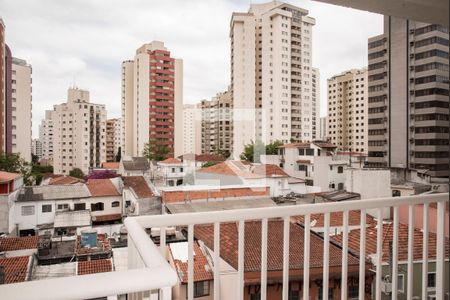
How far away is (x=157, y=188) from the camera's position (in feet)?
9.40

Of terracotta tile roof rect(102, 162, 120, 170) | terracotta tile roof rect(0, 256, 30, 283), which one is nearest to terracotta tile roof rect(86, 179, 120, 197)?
terracotta tile roof rect(102, 162, 120, 170)

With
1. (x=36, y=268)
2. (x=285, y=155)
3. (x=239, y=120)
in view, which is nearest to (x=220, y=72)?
(x=239, y=120)

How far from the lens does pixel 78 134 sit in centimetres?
282

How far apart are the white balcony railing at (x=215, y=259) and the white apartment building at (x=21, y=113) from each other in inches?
72.0

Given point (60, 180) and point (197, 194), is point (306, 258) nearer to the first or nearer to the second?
point (197, 194)

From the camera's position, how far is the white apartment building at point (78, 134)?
2596 millimetres

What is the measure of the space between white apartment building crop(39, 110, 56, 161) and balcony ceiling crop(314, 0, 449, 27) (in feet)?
6.56

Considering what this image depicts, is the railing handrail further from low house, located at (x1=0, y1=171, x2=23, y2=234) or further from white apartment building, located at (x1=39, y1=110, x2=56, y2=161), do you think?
white apartment building, located at (x1=39, y1=110, x2=56, y2=161)

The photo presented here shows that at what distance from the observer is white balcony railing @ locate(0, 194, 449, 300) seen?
1.93ft

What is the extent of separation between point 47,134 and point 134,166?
2.20 ft

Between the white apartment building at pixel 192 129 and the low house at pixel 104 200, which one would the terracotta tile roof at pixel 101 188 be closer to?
the low house at pixel 104 200

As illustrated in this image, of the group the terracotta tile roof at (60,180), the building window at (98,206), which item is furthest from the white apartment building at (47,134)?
the building window at (98,206)

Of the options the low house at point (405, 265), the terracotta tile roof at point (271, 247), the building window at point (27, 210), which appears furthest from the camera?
the building window at point (27, 210)

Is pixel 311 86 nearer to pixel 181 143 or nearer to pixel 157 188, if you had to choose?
pixel 181 143
